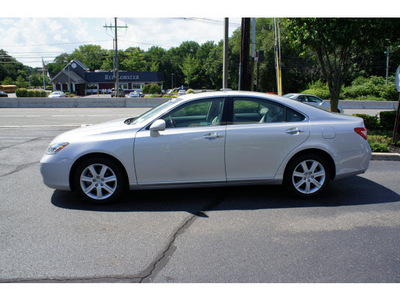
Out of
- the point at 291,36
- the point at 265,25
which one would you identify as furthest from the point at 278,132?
the point at 265,25

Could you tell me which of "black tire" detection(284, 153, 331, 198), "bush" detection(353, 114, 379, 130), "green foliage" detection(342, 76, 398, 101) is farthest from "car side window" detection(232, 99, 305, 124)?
"green foliage" detection(342, 76, 398, 101)

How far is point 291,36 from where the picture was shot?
11.4m

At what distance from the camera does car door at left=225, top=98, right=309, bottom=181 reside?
4.76 m

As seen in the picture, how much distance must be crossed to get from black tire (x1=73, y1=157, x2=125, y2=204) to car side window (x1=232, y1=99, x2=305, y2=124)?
186cm

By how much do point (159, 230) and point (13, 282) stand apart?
1.58m

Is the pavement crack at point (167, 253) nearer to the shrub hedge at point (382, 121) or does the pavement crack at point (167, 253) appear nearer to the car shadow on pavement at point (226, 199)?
the car shadow on pavement at point (226, 199)

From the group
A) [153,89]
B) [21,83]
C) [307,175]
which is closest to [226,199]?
[307,175]

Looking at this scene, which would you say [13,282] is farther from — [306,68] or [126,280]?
[306,68]

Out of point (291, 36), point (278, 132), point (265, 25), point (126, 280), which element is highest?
point (265, 25)

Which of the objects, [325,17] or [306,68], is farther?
[306,68]

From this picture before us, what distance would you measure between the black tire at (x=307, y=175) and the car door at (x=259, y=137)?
23 cm

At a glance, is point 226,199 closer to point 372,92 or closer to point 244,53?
point 244,53

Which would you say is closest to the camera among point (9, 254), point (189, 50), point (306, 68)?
point (9, 254)

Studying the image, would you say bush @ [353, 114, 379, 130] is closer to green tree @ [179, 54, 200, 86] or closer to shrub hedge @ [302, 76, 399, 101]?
shrub hedge @ [302, 76, 399, 101]
